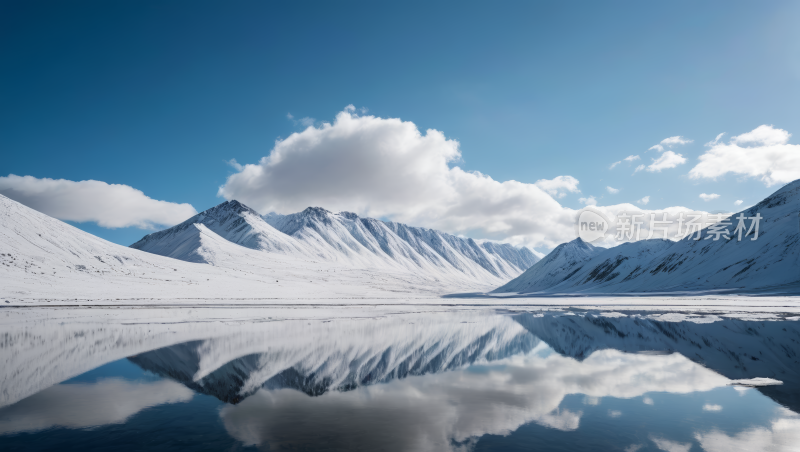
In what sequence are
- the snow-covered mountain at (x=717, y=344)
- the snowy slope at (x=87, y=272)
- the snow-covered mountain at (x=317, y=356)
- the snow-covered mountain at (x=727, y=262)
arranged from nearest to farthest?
1. the snow-covered mountain at (x=317, y=356)
2. the snow-covered mountain at (x=717, y=344)
3. the snowy slope at (x=87, y=272)
4. the snow-covered mountain at (x=727, y=262)

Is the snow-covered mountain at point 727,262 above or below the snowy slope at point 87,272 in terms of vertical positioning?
above

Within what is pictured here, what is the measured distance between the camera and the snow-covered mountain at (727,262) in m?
114

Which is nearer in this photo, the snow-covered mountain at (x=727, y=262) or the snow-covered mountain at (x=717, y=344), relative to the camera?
the snow-covered mountain at (x=717, y=344)

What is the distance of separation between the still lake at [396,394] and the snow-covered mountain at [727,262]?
4650 inches

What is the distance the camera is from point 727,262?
12975cm

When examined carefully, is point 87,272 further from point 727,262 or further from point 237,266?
point 727,262

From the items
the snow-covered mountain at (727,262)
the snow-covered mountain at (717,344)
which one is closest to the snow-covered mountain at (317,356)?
the snow-covered mountain at (717,344)

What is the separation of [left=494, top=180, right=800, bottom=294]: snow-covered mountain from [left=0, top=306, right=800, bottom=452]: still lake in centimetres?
11811

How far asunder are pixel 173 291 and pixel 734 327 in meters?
94.5

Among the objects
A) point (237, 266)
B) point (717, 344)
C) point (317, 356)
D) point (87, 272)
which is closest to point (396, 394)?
point (317, 356)

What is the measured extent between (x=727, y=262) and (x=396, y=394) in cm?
15791

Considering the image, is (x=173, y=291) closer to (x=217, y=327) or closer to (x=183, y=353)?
(x=217, y=327)

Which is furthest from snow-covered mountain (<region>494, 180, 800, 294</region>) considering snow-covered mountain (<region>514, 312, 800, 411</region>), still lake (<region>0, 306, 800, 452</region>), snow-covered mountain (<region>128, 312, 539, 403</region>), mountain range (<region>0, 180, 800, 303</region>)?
snow-covered mountain (<region>128, 312, 539, 403</region>)

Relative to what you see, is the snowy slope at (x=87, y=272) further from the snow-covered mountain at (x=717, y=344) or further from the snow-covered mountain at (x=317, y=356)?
→ the snow-covered mountain at (x=717, y=344)
